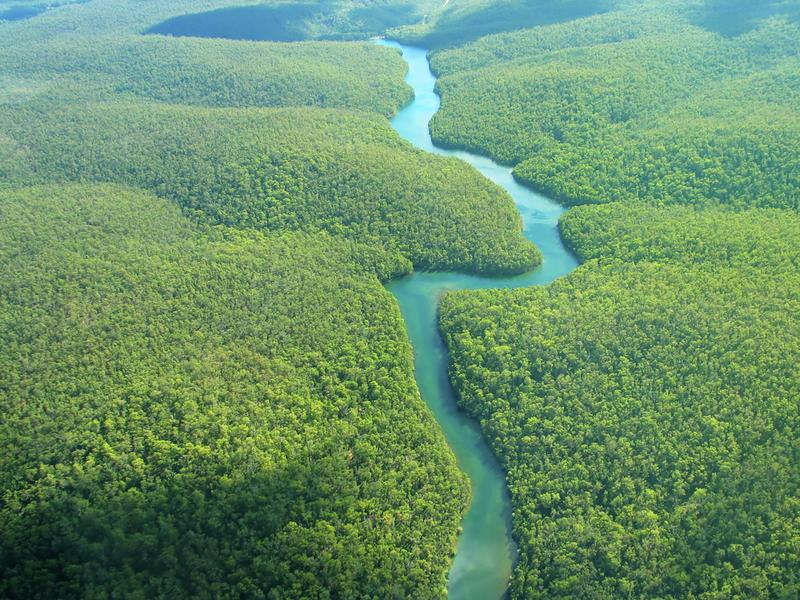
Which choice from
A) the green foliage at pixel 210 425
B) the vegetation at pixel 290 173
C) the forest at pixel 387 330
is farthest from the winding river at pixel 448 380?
the vegetation at pixel 290 173

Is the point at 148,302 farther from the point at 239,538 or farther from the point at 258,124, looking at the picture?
the point at 258,124

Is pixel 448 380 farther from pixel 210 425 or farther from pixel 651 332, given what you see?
pixel 210 425

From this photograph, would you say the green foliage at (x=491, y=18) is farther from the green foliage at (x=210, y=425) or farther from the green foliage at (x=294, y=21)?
the green foliage at (x=210, y=425)

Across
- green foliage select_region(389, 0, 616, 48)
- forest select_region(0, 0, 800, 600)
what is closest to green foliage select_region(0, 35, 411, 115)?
forest select_region(0, 0, 800, 600)

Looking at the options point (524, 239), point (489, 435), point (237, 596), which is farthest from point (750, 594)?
point (524, 239)

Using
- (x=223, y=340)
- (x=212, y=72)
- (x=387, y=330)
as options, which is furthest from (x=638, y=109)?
(x=212, y=72)

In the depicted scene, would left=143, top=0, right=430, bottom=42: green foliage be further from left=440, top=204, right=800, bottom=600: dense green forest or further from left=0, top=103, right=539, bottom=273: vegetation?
left=440, top=204, right=800, bottom=600: dense green forest

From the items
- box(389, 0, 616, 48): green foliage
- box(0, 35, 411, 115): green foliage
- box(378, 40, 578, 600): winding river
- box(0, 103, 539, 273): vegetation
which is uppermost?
box(389, 0, 616, 48): green foliage
